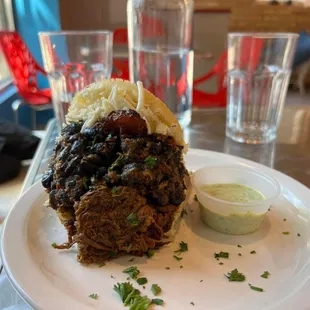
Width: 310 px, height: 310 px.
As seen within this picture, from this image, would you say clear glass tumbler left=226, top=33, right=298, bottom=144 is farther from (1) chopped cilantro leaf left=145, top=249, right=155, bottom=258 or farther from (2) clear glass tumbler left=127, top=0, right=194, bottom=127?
(1) chopped cilantro leaf left=145, top=249, right=155, bottom=258

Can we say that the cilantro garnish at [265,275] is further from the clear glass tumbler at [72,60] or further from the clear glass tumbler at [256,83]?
the clear glass tumbler at [72,60]

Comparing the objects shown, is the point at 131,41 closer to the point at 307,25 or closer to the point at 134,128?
the point at 134,128

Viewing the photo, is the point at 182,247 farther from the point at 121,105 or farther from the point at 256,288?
the point at 121,105

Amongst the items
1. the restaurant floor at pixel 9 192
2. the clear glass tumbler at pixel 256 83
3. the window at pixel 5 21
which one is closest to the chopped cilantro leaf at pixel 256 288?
the restaurant floor at pixel 9 192

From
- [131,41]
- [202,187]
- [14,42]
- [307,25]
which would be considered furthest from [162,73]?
[307,25]

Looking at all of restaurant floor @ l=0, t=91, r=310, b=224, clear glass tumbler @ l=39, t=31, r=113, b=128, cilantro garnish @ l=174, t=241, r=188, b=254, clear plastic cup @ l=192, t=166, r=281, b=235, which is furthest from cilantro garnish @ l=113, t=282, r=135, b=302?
clear glass tumbler @ l=39, t=31, r=113, b=128

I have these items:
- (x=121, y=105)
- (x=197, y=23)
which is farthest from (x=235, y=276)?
(x=197, y=23)
